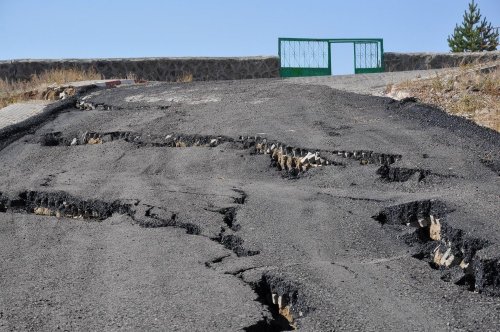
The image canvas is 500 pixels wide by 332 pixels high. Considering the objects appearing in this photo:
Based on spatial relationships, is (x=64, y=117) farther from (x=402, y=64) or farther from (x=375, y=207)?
(x=402, y=64)

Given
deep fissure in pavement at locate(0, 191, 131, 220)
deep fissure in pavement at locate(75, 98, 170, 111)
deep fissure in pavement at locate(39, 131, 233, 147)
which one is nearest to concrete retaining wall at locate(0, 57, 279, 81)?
deep fissure in pavement at locate(75, 98, 170, 111)

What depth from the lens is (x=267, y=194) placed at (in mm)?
6375

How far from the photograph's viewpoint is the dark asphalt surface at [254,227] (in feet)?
12.7

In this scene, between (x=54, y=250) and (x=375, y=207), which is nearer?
(x=54, y=250)

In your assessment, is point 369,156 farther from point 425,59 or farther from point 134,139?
point 425,59

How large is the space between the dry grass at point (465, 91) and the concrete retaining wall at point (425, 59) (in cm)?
690

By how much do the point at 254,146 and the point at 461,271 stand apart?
161 inches

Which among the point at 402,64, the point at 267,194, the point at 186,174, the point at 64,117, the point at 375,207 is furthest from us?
the point at 402,64

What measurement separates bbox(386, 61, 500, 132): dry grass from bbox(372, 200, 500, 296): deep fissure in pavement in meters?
3.47

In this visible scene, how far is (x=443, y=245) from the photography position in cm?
476

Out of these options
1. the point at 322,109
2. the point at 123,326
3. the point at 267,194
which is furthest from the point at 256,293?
the point at 322,109

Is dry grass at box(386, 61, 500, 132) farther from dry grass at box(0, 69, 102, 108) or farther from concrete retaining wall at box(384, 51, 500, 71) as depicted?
concrete retaining wall at box(384, 51, 500, 71)

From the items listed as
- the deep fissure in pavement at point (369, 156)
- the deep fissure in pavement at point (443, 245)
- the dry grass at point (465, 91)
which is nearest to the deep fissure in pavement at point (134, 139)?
the deep fissure in pavement at point (369, 156)

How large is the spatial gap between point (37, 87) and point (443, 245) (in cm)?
1136
